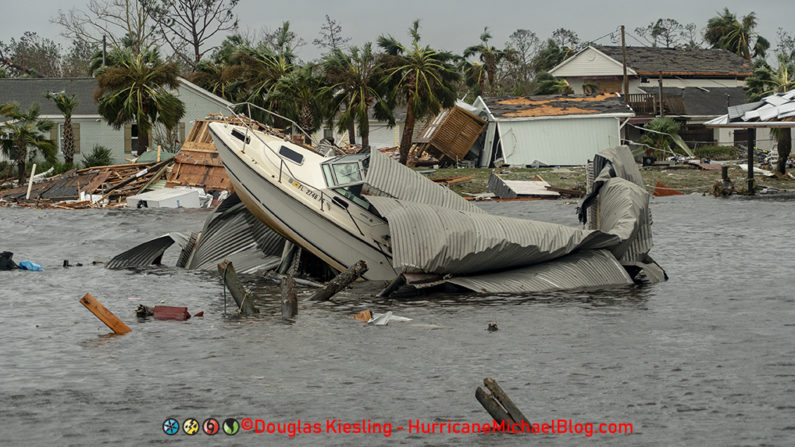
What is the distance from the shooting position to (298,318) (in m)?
15.6

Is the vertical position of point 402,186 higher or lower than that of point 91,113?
lower

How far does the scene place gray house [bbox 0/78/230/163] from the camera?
5166cm

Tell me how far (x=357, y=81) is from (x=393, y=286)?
3043 cm

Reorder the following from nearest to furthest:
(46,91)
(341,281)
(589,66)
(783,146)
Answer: (341,281) < (783,146) < (46,91) < (589,66)

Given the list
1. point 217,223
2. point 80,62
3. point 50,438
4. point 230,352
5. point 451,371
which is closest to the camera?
point 50,438

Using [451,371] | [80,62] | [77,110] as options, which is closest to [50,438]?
[451,371]

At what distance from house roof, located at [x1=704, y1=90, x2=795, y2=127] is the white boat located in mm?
20614

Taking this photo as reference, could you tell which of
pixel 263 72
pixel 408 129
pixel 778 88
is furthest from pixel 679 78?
pixel 263 72

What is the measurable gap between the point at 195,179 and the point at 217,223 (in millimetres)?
18893

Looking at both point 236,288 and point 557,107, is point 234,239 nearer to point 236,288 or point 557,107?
point 236,288

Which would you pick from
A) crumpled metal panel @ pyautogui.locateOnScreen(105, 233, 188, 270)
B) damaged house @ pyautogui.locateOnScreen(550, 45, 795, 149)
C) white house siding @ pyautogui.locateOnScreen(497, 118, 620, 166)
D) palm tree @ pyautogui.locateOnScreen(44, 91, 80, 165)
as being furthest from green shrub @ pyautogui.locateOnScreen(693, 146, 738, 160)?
crumpled metal panel @ pyautogui.locateOnScreen(105, 233, 188, 270)

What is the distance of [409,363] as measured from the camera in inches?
492

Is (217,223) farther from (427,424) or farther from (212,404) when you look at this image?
(427,424)

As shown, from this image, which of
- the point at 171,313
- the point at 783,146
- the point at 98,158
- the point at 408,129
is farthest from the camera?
the point at 98,158
